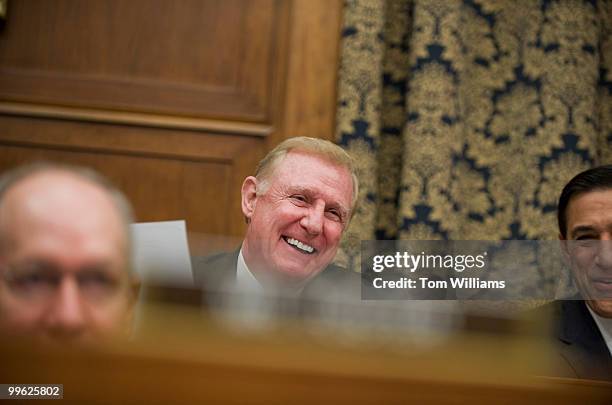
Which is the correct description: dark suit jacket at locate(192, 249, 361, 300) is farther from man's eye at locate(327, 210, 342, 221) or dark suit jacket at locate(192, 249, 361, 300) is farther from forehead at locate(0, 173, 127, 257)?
man's eye at locate(327, 210, 342, 221)

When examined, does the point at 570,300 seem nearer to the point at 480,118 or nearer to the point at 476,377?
the point at 476,377

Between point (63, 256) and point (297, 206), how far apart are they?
93cm

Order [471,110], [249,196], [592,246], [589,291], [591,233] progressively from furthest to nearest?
[471,110]
[249,196]
[591,233]
[592,246]
[589,291]

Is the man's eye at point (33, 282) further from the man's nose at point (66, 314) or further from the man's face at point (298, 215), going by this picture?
the man's face at point (298, 215)

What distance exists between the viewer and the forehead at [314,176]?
1513 millimetres

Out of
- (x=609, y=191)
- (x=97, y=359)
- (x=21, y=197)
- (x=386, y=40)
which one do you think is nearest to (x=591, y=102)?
(x=386, y=40)

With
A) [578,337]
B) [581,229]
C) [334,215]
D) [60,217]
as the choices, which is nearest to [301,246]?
[334,215]

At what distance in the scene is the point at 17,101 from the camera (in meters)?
2.26

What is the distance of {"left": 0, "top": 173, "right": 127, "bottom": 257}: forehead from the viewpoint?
0.61 metres

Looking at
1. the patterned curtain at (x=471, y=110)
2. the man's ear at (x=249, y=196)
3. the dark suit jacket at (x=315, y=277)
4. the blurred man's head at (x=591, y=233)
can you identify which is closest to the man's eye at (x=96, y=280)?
the dark suit jacket at (x=315, y=277)

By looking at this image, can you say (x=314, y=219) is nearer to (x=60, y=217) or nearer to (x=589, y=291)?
(x=589, y=291)

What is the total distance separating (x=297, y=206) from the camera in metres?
1.50

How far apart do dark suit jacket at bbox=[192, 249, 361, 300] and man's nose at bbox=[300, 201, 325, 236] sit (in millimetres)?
175

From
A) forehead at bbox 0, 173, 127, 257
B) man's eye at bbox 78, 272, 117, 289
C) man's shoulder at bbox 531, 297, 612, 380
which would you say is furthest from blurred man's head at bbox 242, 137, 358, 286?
man's eye at bbox 78, 272, 117, 289
